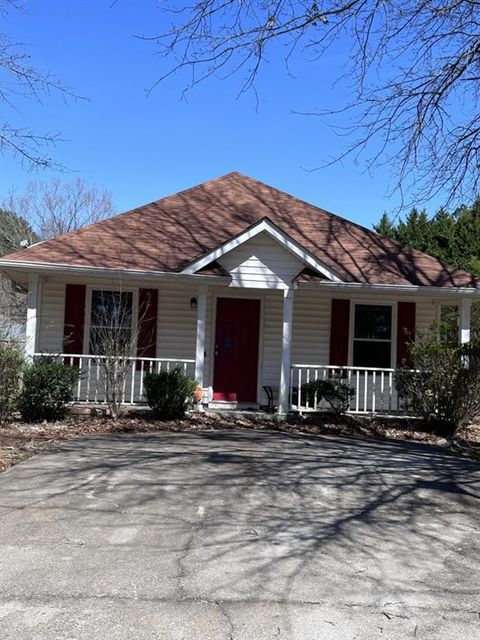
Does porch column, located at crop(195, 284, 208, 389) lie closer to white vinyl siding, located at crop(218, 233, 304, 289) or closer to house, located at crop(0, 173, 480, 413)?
house, located at crop(0, 173, 480, 413)

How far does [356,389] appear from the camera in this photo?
1177 centimetres

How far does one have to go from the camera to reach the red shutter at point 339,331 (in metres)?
12.7

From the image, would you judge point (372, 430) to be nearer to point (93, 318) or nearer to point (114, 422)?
point (114, 422)

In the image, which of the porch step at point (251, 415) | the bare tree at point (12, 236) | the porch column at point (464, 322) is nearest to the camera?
the porch step at point (251, 415)

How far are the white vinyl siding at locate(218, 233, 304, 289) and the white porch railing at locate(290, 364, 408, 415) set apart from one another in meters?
1.69

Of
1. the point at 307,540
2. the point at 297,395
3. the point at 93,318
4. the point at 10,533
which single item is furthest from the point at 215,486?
the point at 93,318

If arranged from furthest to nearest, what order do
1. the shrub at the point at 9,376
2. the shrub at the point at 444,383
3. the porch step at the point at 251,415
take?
the porch step at the point at 251,415
the shrub at the point at 444,383
the shrub at the point at 9,376

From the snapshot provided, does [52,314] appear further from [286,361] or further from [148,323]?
[286,361]

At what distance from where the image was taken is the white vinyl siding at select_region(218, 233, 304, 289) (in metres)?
11.3

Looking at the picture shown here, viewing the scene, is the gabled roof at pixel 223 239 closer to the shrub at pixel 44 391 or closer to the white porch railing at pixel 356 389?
the white porch railing at pixel 356 389

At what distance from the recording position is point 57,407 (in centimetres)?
1002

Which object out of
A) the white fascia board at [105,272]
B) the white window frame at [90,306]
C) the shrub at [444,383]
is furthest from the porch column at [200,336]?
the shrub at [444,383]

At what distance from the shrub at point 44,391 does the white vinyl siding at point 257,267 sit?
3560 mm

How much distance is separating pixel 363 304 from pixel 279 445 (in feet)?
16.9
